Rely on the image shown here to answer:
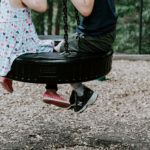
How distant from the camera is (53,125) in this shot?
3.89m

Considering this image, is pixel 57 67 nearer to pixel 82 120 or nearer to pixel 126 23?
pixel 82 120

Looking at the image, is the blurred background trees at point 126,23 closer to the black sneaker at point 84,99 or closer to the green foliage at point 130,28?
the green foliage at point 130,28

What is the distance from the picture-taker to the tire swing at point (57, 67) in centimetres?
208

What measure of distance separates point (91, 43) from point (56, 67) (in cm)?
32

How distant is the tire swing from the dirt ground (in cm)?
138

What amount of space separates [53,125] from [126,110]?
1.08 m

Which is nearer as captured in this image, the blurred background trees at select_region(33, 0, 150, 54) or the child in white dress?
the child in white dress

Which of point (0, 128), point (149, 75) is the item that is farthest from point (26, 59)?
point (149, 75)

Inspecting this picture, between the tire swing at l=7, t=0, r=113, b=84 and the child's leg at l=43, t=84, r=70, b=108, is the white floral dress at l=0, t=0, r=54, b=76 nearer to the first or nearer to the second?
the tire swing at l=7, t=0, r=113, b=84

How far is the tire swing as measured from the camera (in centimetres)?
208

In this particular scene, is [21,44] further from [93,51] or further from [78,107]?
[78,107]

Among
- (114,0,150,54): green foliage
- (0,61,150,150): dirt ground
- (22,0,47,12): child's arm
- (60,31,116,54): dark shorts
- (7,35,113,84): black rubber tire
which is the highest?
(22,0,47,12): child's arm

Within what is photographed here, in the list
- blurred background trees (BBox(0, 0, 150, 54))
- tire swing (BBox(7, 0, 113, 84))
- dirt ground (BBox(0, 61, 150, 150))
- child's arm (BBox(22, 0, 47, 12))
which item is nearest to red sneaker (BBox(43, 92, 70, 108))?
tire swing (BBox(7, 0, 113, 84))

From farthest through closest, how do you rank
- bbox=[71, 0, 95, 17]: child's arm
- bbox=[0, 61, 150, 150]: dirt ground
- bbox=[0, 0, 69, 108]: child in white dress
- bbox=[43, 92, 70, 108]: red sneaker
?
bbox=[0, 61, 150, 150]: dirt ground < bbox=[43, 92, 70, 108]: red sneaker < bbox=[0, 0, 69, 108]: child in white dress < bbox=[71, 0, 95, 17]: child's arm
